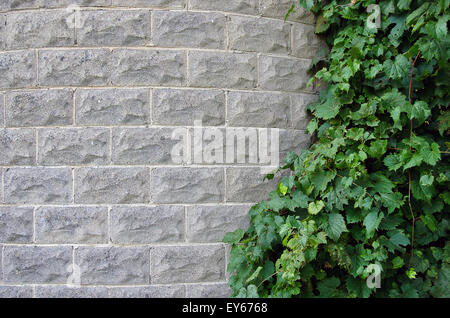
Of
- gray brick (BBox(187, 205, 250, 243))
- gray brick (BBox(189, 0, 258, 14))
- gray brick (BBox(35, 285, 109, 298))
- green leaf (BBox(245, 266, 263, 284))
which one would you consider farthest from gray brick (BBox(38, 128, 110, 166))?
green leaf (BBox(245, 266, 263, 284))

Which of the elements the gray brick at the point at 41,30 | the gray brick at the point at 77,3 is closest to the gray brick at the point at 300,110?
the gray brick at the point at 77,3

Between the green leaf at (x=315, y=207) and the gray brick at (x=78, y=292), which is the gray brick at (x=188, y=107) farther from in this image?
the gray brick at (x=78, y=292)

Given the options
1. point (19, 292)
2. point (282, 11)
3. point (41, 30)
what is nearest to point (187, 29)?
point (282, 11)

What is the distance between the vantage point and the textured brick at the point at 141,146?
7.86ft

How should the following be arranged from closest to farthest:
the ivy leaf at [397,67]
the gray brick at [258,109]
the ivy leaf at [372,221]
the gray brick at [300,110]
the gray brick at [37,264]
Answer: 1. the ivy leaf at [372,221]
2. the ivy leaf at [397,67]
3. the gray brick at [37,264]
4. the gray brick at [258,109]
5. the gray brick at [300,110]

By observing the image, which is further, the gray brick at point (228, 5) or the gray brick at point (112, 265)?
the gray brick at point (228, 5)

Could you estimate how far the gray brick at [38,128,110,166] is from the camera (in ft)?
7.87

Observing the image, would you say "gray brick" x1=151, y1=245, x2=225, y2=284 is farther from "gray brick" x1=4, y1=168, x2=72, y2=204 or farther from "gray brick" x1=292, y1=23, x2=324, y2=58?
"gray brick" x1=292, y1=23, x2=324, y2=58

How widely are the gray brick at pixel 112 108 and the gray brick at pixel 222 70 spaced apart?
38cm

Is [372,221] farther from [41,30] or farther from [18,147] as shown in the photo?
[41,30]

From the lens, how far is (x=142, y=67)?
7.93ft

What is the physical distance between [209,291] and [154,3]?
6.33ft

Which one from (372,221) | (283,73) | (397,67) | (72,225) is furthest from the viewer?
(283,73)

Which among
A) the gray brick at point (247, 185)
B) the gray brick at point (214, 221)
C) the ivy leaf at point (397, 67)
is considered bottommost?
the gray brick at point (214, 221)
